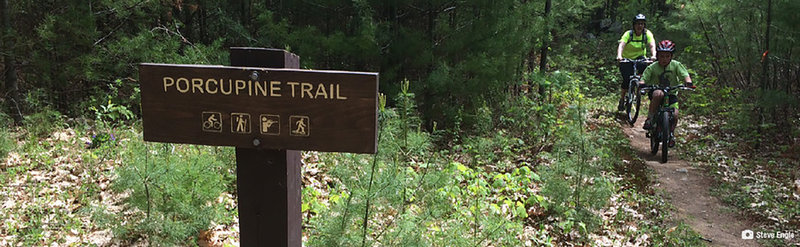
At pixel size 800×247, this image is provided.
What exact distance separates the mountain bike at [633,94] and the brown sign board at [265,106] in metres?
9.09

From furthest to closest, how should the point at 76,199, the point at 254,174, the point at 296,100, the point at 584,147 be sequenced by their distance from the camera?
the point at 584,147 < the point at 76,199 < the point at 254,174 < the point at 296,100

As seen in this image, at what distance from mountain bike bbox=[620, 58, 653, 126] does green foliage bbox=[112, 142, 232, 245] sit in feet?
28.5

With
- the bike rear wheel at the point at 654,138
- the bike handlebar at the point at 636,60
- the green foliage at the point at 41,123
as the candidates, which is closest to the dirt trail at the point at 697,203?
the bike rear wheel at the point at 654,138

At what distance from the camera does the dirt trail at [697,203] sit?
5.59 meters

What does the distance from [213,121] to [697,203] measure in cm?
638

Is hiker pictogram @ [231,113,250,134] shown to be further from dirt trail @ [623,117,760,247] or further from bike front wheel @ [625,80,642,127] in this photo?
bike front wheel @ [625,80,642,127]

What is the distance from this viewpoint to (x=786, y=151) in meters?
8.85

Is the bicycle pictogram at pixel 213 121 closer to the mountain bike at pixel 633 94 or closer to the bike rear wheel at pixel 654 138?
the bike rear wheel at pixel 654 138

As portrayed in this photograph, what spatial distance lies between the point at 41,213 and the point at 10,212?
0.25m

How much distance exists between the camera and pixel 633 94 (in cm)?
1041

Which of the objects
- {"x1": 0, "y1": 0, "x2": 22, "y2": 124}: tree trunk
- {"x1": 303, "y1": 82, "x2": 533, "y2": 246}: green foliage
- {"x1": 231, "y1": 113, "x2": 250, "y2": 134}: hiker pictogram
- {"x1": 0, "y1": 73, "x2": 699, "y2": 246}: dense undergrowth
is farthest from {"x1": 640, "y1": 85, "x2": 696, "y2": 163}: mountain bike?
{"x1": 0, "y1": 0, "x2": 22, "y2": 124}: tree trunk

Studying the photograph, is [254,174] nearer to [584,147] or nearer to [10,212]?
[10,212]

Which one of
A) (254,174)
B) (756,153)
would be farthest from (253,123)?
(756,153)

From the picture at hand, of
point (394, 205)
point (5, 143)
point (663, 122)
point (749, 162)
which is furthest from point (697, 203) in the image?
point (5, 143)
